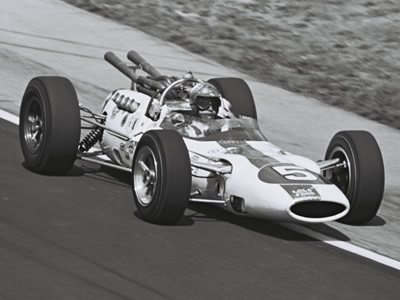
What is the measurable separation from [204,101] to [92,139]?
55.6 inches

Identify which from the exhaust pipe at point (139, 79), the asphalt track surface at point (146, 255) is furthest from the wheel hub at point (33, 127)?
the exhaust pipe at point (139, 79)

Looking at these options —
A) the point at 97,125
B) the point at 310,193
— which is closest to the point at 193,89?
the point at 97,125

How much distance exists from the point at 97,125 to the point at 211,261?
102 inches

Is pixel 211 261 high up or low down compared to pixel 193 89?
down

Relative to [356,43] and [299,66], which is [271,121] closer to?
[299,66]

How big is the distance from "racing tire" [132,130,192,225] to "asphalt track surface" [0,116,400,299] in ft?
0.49

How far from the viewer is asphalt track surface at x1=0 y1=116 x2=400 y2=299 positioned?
8.79 m

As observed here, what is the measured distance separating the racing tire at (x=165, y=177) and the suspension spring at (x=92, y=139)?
157cm

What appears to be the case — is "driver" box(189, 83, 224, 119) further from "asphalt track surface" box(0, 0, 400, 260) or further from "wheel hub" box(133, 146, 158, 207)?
"asphalt track surface" box(0, 0, 400, 260)

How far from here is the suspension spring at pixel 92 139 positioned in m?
11.9

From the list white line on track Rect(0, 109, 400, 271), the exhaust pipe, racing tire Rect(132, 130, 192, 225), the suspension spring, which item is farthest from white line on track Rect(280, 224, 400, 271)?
the suspension spring

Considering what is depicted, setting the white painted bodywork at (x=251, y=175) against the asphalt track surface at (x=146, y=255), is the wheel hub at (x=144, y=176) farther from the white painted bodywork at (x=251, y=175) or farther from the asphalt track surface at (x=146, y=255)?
the white painted bodywork at (x=251, y=175)

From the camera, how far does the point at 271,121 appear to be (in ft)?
48.0

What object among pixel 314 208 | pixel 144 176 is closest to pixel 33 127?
pixel 144 176
